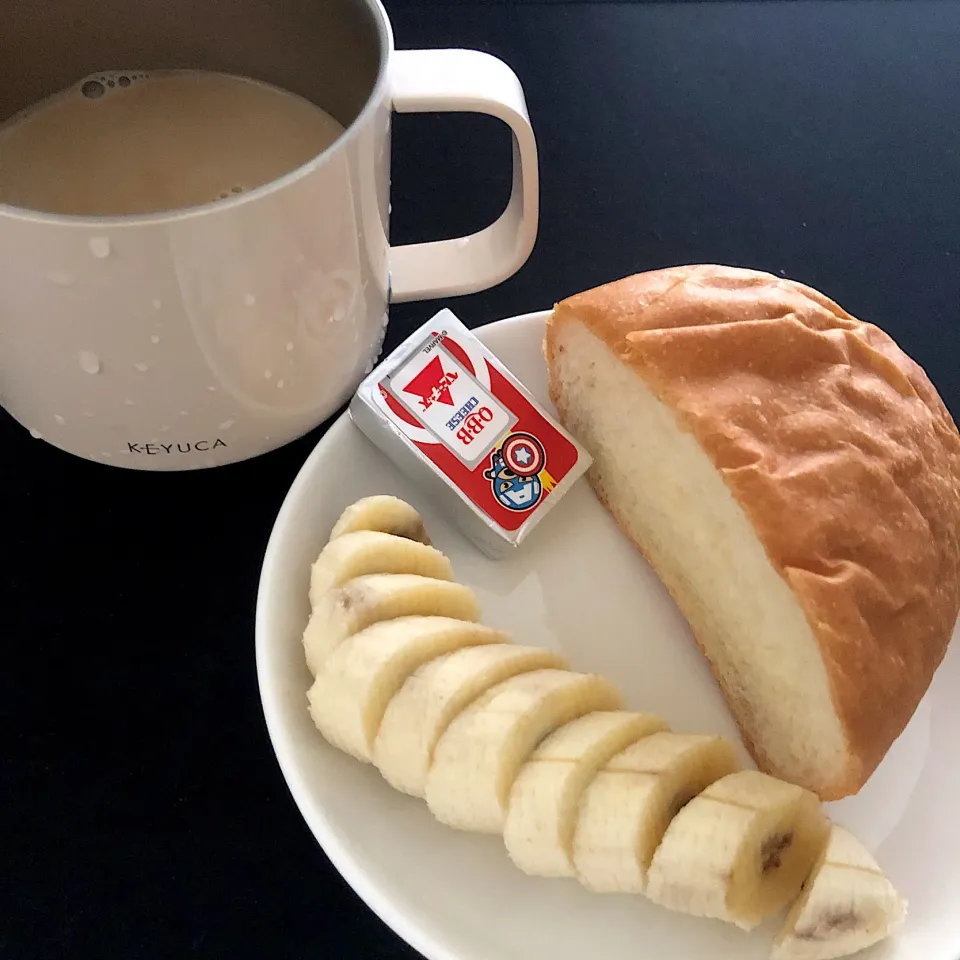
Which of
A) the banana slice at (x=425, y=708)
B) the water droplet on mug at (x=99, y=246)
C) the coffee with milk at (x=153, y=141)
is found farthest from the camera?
the coffee with milk at (x=153, y=141)

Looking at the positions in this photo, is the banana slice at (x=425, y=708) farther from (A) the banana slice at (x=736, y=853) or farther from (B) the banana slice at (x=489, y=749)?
(A) the banana slice at (x=736, y=853)

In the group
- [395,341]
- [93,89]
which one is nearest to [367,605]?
[395,341]

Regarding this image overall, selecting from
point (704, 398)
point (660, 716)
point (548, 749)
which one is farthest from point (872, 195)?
point (548, 749)

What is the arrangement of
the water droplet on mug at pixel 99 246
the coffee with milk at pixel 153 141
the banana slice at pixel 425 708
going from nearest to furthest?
the water droplet on mug at pixel 99 246, the banana slice at pixel 425 708, the coffee with milk at pixel 153 141

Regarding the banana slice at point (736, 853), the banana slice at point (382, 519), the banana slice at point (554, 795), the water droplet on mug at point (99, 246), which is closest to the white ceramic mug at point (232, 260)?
the water droplet on mug at point (99, 246)

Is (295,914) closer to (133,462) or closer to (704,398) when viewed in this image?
(133,462)

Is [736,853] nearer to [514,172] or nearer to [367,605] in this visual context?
[367,605]
